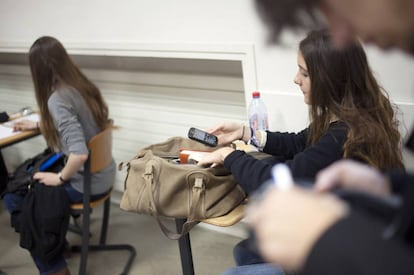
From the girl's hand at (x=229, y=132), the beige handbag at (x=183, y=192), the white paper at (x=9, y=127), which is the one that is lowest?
the white paper at (x=9, y=127)

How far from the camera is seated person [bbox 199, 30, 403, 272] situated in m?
1.17

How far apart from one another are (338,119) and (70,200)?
48.4 inches

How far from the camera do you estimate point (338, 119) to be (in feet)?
4.09

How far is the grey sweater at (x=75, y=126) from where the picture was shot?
1.81m

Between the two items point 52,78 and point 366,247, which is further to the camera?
point 52,78

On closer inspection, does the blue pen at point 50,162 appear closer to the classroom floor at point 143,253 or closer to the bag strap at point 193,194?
the classroom floor at point 143,253

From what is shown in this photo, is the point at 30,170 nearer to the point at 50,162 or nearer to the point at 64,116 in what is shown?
the point at 50,162

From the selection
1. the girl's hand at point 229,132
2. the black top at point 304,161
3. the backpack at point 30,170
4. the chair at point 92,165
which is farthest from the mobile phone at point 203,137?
the backpack at point 30,170

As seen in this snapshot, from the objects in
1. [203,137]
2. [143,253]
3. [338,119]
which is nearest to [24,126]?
[143,253]

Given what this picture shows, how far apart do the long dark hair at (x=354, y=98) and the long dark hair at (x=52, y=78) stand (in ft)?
3.45

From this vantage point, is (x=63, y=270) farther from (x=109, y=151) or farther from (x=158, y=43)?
(x=158, y=43)

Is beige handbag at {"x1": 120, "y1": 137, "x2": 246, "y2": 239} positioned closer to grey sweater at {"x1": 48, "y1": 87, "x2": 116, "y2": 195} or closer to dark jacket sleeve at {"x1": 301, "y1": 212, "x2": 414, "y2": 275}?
grey sweater at {"x1": 48, "y1": 87, "x2": 116, "y2": 195}

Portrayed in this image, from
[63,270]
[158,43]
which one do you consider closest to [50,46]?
[158,43]

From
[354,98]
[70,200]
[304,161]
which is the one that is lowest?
[70,200]
